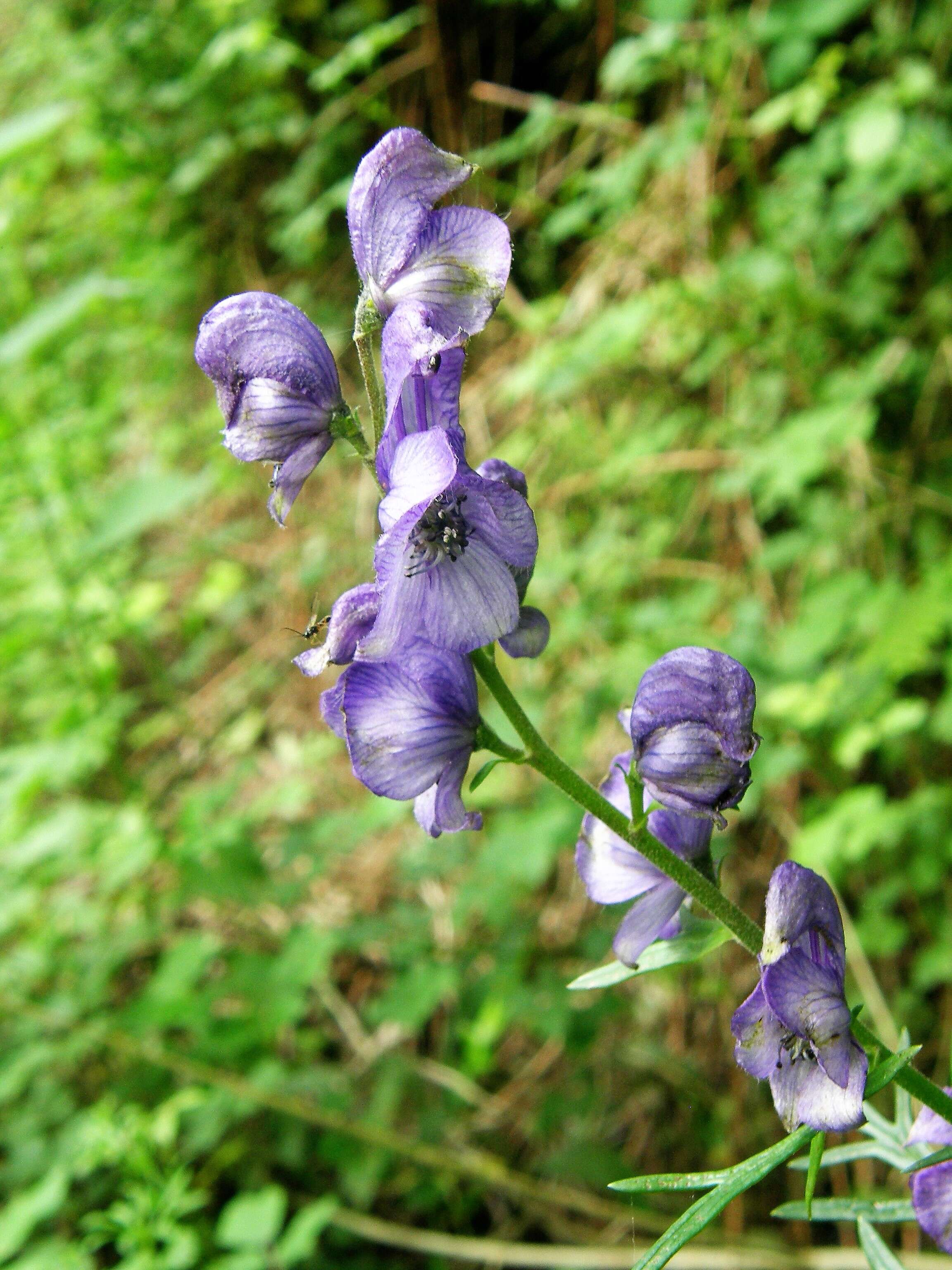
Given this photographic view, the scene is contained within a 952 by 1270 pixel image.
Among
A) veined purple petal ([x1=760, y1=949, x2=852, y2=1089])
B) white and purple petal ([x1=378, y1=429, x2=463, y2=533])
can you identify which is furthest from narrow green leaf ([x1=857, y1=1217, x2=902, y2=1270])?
white and purple petal ([x1=378, y1=429, x2=463, y2=533])

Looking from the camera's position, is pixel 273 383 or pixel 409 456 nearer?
pixel 409 456

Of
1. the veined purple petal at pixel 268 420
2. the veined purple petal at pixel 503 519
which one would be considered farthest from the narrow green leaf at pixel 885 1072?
the veined purple petal at pixel 268 420

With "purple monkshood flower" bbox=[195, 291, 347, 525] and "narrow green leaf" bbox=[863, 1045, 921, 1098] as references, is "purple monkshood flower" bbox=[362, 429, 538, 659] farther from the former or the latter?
"narrow green leaf" bbox=[863, 1045, 921, 1098]

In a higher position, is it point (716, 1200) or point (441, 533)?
point (441, 533)

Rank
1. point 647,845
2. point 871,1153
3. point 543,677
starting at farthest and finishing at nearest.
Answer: point 543,677
point 871,1153
point 647,845

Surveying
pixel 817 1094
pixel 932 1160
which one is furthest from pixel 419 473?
pixel 932 1160

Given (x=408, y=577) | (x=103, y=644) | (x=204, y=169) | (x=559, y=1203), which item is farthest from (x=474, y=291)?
(x=204, y=169)

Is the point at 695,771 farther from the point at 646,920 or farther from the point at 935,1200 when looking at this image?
the point at 935,1200
